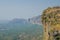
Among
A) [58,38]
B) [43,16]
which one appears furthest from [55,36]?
[43,16]

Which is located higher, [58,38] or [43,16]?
[43,16]

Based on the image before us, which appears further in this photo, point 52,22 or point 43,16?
point 43,16

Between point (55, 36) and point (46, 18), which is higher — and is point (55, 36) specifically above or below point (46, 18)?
below

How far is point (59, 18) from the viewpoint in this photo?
589 inches

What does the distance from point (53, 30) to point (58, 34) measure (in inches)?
14.7

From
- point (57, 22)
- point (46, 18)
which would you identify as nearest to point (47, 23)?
point (46, 18)

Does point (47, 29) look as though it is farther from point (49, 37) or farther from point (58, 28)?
point (58, 28)

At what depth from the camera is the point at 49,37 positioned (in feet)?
50.3

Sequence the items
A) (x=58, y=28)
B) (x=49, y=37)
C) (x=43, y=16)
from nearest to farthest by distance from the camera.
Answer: (x=58, y=28) < (x=49, y=37) < (x=43, y=16)

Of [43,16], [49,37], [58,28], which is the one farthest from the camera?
[43,16]

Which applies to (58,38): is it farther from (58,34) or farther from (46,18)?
(46,18)

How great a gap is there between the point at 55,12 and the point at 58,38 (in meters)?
1.90

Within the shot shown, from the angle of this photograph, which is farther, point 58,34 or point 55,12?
point 55,12

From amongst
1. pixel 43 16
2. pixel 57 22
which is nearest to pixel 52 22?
pixel 57 22
